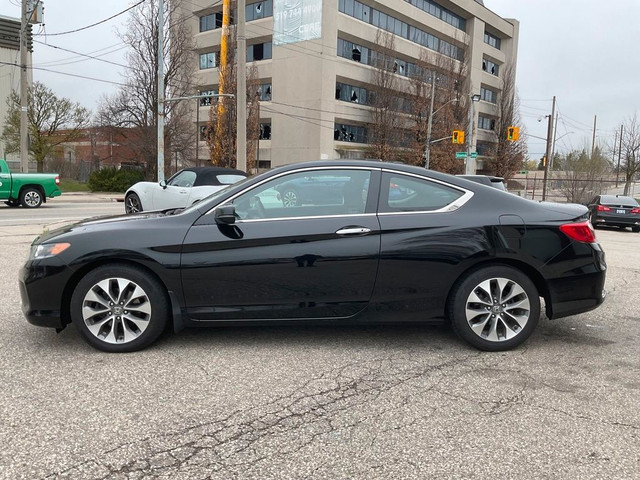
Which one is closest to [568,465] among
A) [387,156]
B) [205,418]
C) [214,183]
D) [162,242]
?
[205,418]

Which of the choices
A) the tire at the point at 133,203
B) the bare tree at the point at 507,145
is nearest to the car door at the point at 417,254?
the tire at the point at 133,203

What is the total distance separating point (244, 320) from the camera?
4.13 m

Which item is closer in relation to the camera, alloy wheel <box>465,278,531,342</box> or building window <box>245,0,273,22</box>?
alloy wheel <box>465,278,531,342</box>

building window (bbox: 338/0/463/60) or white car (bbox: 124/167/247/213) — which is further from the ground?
building window (bbox: 338/0/463/60)

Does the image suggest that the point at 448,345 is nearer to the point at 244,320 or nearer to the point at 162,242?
the point at 244,320

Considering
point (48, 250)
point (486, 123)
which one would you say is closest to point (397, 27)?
point (486, 123)

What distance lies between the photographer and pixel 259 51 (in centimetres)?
4828

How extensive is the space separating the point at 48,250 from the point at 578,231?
4307 mm

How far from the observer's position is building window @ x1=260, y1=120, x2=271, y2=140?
48406 millimetres

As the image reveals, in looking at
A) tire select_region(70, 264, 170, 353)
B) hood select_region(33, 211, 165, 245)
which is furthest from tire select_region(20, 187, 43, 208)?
tire select_region(70, 264, 170, 353)

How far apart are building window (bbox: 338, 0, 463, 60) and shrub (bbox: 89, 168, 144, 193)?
76.7 ft

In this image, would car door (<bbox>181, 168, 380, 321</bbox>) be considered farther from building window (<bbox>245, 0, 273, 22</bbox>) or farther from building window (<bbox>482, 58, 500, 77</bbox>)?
building window (<bbox>482, 58, 500, 77</bbox>)

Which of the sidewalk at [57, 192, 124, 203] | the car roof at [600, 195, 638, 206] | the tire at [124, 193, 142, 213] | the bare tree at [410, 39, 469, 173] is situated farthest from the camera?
the bare tree at [410, 39, 469, 173]

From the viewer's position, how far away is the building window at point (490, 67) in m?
66.6
